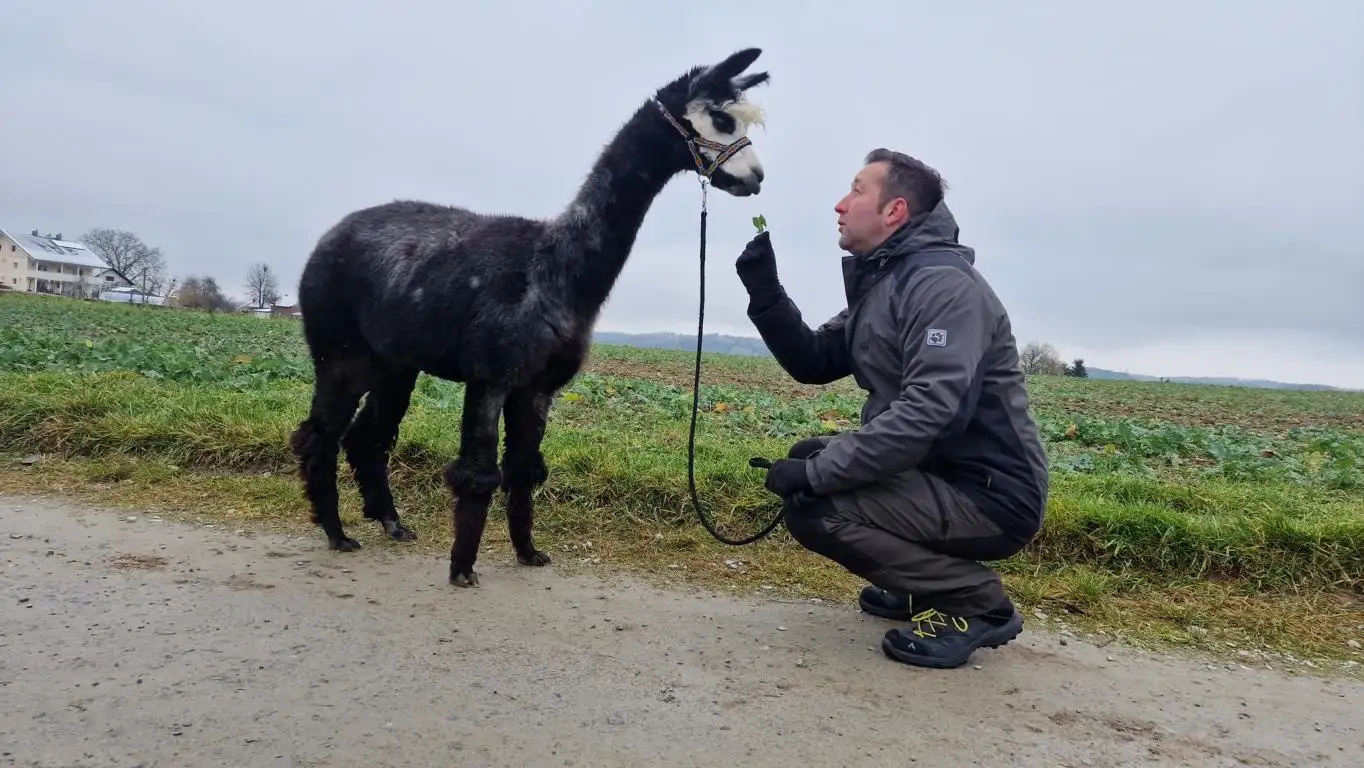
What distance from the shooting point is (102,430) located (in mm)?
6797

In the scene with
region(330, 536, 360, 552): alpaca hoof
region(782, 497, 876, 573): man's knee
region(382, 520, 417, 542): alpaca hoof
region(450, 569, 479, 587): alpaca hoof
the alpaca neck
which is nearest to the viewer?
region(782, 497, 876, 573): man's knee

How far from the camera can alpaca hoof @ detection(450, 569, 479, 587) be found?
4.47 m

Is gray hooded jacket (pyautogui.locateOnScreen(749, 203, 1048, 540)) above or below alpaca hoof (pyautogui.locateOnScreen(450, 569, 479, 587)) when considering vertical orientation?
above

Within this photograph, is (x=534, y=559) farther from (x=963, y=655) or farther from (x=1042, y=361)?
(x=1042, y=361)

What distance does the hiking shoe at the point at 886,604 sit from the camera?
169 inches

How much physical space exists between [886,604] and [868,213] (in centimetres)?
189

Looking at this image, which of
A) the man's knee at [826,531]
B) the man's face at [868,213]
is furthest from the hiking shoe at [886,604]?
Answer: the man's face at [868,213]

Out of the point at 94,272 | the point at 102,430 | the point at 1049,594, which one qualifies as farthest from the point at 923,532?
the point at 94,272

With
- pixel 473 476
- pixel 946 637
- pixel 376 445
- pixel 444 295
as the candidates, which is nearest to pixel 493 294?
pixel 444 295

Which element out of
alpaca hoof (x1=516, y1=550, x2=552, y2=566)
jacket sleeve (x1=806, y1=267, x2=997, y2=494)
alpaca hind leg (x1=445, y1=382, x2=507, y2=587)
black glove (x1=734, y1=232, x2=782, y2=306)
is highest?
black glove (x1=734, y1=232, x2=782, y2=306)

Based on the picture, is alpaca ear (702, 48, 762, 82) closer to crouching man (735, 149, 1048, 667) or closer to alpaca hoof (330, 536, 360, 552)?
crouching man (735, 149, 1048, 667)

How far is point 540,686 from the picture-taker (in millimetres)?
3260

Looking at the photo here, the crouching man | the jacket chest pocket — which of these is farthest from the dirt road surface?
the jacket chest pocket

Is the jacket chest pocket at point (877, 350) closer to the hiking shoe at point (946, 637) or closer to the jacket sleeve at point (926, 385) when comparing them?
the jacket sleeve at point (926, 385)
